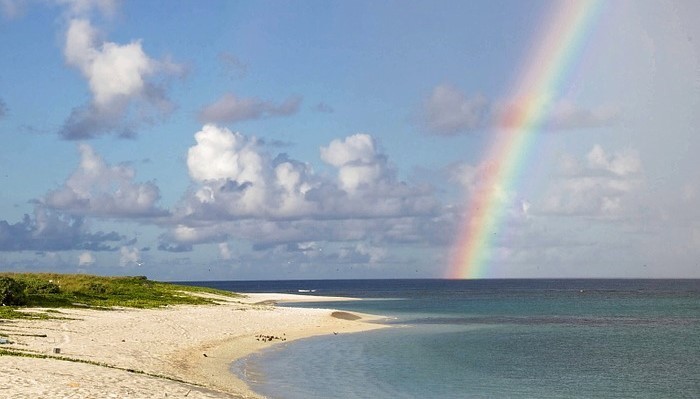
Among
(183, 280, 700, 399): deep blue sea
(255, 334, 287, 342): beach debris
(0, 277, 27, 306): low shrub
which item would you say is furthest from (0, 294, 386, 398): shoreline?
(0, 277, 27, 306): low shrub

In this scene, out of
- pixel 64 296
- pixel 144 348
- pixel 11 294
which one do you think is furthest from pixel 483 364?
pixel 64 296

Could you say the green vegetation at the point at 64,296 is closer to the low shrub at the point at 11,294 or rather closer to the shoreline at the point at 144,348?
the low shrub at the point at 11,294

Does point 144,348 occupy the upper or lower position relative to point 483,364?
upper

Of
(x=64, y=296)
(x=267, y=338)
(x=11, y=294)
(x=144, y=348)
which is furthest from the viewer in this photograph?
(x=64, y=296)

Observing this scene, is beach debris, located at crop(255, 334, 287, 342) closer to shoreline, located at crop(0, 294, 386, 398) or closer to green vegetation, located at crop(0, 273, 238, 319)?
shoreline, located at crop(0, 294, 386, 398)

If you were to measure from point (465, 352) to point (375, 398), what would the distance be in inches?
875

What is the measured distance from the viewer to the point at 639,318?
96125 millimetres

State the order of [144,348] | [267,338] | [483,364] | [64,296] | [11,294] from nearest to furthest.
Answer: [144,348] → [483,364] → [267,338] → [11,294] → [64,296]

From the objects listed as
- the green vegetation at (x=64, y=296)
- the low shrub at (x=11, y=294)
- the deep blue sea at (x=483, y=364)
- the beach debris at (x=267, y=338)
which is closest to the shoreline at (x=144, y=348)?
the beach debris at (x=267, y=338)

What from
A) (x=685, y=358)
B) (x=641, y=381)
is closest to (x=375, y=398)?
(x=641, y=381)

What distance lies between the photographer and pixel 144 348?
4300 cm

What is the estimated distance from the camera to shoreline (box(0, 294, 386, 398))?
87.0 ft

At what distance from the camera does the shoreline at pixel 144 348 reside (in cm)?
2651

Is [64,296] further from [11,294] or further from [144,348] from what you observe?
[144,348]
